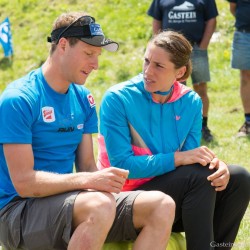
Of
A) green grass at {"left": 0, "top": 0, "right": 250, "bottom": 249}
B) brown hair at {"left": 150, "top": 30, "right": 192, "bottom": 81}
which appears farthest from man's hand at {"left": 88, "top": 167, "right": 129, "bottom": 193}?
green grass at {"left": 0, "top": 0, "right": 250, "bottom": 249}

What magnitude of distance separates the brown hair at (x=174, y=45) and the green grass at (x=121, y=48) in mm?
3377


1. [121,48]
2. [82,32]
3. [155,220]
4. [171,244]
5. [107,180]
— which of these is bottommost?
[121,48]

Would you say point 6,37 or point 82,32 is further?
point 6,37

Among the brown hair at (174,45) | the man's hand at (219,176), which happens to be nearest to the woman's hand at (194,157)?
the man's hand at (219,176)

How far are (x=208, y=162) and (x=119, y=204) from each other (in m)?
0.68

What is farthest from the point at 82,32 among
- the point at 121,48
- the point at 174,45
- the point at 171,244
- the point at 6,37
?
the point at 6,37

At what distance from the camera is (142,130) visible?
4375 mm

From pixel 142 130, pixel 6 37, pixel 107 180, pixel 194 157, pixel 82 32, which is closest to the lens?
pixel 107 180

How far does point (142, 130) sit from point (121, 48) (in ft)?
27.2

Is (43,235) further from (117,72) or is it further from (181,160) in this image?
(117,72)

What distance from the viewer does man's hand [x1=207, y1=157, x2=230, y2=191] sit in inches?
160

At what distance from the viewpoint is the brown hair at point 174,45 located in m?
4.39

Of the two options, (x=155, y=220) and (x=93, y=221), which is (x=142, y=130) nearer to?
(x=155, y=220)

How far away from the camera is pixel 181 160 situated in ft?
13.8
